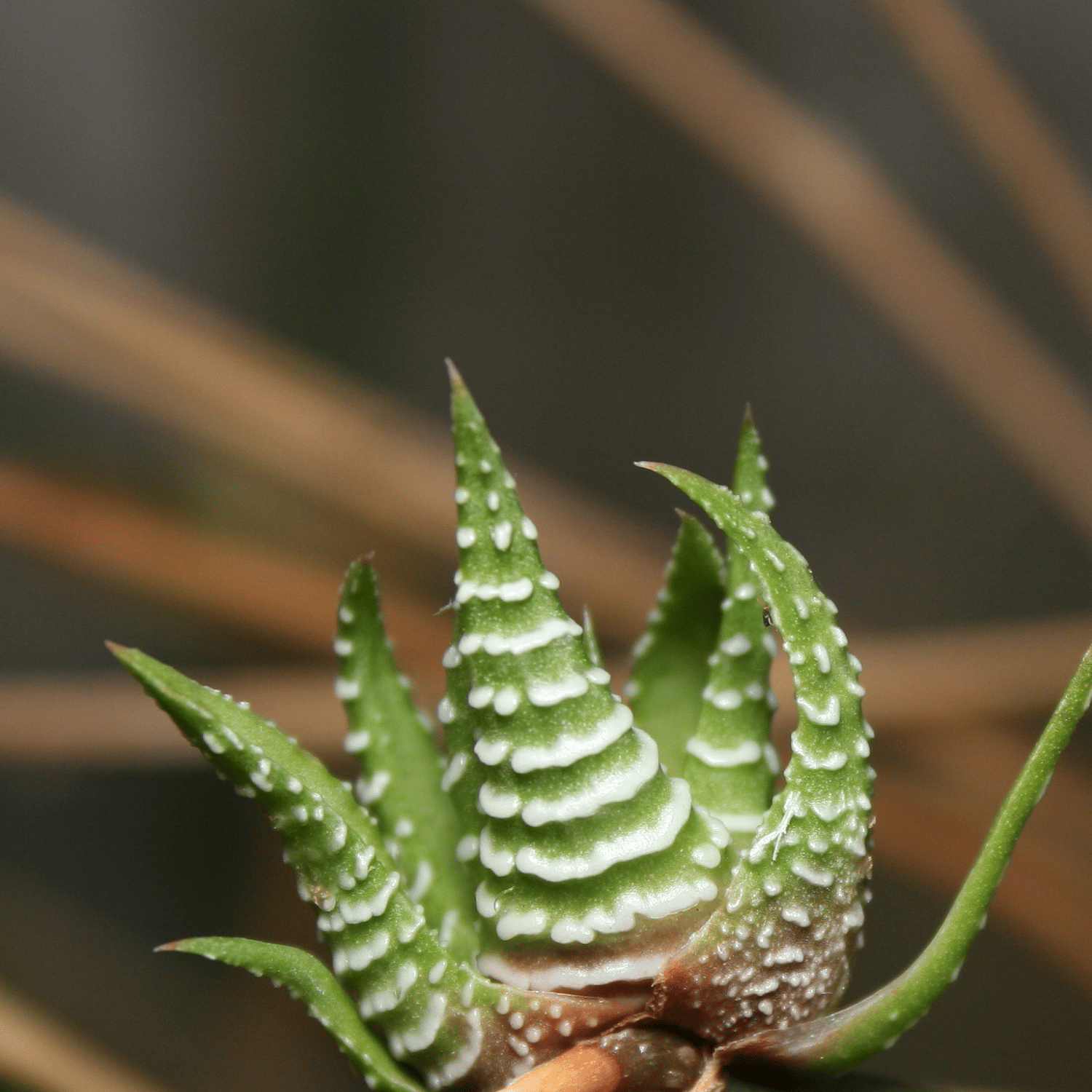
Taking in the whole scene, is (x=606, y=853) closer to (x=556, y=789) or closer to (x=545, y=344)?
(x=556, y=789)

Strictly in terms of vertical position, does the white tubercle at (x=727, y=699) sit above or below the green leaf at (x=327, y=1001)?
above

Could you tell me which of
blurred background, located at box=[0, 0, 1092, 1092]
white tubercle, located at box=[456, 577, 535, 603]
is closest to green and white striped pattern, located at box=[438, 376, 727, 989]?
white tubercle, located at box=[456, 577, 535, 603]

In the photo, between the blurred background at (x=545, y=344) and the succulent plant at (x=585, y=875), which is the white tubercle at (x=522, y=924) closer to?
the succulent plant at (x=585, y=875)

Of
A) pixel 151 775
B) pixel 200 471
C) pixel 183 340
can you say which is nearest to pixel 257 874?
pixel 151 775

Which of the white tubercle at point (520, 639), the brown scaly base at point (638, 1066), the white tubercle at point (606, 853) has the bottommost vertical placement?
the brown scaly base at point (638, 1066)

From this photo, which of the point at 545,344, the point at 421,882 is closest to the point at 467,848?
the point at 421,882

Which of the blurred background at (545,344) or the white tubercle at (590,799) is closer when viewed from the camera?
the white tubercle at (590,799)

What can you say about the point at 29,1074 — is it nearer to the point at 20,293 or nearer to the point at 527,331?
the point at 20,293

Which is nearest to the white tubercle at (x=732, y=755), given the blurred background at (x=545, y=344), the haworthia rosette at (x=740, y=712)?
the haworthia rosette at (x=740, y=712)

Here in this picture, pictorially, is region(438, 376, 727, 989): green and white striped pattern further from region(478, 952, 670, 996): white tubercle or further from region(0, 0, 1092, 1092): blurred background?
region(0, 0, 1092, 1092): blurred background
